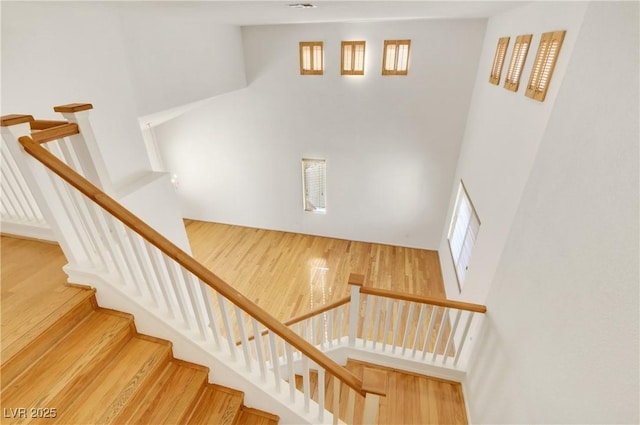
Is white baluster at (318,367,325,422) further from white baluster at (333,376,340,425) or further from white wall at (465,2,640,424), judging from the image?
white wall at (465,2,640,424)

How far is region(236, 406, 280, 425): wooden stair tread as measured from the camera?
1.84m

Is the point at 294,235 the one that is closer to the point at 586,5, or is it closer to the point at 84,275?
the point at 84,275

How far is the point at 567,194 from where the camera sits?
1.49 metres

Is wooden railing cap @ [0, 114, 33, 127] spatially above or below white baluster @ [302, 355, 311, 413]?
above

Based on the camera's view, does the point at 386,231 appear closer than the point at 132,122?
No

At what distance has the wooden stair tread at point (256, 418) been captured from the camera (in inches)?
72.5

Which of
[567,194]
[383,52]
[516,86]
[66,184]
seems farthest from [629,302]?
[383,52]

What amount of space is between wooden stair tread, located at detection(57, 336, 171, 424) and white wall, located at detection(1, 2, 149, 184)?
5.95 ft

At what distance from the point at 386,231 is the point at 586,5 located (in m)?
4.56

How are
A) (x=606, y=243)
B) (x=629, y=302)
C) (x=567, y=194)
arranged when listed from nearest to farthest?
(x=629, y=302) < (x=606, y=243) < (x=567, y=194)

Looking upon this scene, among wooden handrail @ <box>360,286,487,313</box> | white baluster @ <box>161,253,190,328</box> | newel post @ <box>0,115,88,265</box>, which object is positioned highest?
newel post @ <box>0,115,88,265</box>

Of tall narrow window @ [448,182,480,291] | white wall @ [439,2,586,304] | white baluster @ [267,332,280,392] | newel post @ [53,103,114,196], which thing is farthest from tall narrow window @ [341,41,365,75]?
white baluster @ [267,332,280,392]

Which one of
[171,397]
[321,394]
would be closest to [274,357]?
[321,394]

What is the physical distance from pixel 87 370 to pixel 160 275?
61 centimetres
